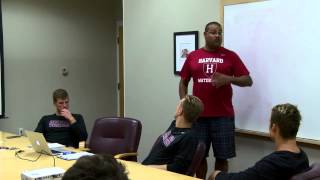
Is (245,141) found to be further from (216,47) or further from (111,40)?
(111,40)

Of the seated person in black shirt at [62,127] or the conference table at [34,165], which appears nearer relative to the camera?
the conference table at [34,165]

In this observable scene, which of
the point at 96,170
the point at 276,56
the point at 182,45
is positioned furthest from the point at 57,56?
the point at 96,170

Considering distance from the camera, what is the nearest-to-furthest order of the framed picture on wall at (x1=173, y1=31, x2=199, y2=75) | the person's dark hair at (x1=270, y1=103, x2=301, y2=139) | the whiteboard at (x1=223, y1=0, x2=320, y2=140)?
the person's dark hair at (x1=270, y1=103, x2=301, y2=139)
the whiteboard at (x1=223, y1=0, x2=320, y2=140)
the framed picture on wall at (x1=173, y1=31, x2=199, y2=75)

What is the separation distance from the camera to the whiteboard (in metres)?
3.44

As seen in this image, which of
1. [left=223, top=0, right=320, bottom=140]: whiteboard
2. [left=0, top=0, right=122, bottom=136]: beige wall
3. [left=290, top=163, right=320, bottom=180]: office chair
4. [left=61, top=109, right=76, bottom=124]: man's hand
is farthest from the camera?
[left=0, top=0, right=122, bottom=136]: beige wall

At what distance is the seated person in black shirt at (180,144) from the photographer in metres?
2.95

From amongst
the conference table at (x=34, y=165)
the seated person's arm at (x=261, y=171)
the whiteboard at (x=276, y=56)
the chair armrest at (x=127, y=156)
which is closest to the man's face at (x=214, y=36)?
the whiteboard at (x=276, y=56)

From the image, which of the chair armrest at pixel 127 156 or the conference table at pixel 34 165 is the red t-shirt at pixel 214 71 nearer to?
the chair armrest at pixel 127 156

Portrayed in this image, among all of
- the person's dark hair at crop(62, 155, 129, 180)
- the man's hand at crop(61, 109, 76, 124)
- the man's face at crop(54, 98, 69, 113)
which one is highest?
the person's dark hair at crop(62, 155, 129, 180)

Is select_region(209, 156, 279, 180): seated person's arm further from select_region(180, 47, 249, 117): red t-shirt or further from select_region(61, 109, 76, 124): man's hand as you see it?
select_region(61, 109, 76, 124): man's hand

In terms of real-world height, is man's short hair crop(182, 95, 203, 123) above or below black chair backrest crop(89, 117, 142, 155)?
above

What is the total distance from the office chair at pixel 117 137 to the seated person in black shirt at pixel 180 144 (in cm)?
62

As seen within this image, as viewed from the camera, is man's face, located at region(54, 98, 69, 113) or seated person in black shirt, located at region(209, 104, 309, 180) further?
man's face, located at region(54, 98, 69, 113)

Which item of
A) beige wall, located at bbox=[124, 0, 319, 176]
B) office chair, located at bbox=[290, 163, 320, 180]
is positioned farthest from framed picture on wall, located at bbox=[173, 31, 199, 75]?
office chair, located at bbox=[290, 163, 320, 180]
